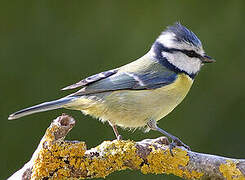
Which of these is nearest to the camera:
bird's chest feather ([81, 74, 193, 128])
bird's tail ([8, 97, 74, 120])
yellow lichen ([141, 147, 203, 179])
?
yellow lichen ([141, 147, 203, 179])

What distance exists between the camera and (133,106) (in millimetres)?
2279

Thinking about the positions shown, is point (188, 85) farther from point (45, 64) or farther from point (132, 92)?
point (45, 64)

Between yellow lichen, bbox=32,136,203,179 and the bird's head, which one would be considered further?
the bird's head

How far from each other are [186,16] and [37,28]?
2.96 feet

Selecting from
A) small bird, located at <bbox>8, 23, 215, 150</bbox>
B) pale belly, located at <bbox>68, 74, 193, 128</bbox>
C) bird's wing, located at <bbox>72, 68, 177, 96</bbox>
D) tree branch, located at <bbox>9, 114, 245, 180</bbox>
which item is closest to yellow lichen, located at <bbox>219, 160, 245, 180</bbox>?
tree branch, located at <bbox>9, 114, 245, 180</bbox>

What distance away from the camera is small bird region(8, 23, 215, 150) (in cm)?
229

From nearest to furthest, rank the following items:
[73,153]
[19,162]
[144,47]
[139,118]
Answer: [73,153], [139,118], [19,162], [144,47]

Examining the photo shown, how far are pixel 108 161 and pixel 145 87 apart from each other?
56 centimetres

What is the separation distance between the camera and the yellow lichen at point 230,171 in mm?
1896

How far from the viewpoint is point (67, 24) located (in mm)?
3033

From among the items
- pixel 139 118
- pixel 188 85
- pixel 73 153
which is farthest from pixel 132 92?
pixel 73 153

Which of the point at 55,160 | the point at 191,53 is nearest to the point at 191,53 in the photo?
the point at 191,53

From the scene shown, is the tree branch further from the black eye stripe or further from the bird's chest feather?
the black eye stripe

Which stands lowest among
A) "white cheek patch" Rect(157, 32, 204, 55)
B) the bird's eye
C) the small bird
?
the small bird
